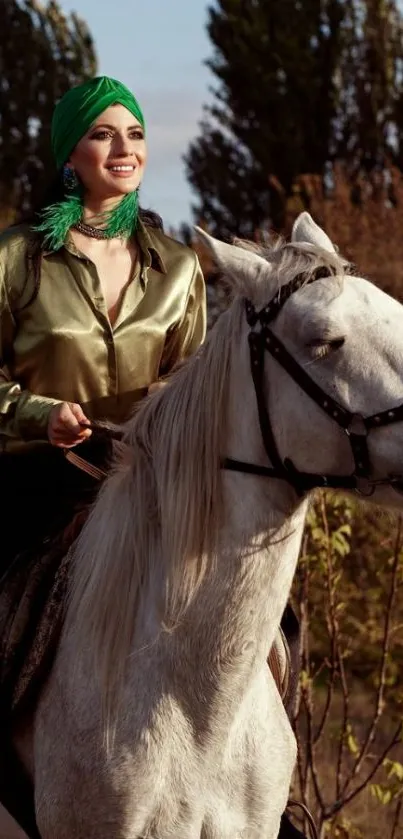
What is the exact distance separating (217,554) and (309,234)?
85cm

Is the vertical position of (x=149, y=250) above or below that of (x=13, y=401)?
above

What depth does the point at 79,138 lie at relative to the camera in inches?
157

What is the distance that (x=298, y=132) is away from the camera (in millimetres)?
24328

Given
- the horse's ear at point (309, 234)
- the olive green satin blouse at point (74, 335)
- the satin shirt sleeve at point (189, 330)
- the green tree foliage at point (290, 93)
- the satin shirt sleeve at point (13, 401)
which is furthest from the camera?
the green tree foliage at point (290, 93)

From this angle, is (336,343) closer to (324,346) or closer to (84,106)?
(324,346)

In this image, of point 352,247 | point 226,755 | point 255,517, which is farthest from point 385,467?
point 352,247

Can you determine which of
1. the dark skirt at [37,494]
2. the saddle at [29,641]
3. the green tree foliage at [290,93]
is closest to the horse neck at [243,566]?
the saddle at [29,641]

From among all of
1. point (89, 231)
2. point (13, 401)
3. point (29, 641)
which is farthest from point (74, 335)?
point (29, 641)

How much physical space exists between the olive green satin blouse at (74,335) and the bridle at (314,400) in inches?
25.8

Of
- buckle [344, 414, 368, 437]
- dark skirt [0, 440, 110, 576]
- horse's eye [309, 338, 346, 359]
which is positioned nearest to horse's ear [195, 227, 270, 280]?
horse's eye [309, 338, 346, 359]

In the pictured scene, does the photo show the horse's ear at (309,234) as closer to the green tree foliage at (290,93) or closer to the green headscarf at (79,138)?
the green headscarf at (79,138)

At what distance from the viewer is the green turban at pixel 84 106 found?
3959 millimetres

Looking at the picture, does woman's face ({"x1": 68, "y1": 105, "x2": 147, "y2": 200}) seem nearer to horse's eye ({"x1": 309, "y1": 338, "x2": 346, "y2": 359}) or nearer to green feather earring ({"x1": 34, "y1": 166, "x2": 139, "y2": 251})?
green feather earring ({"x1": 34, "y1": 166, "x2": 139, "y2": 251})

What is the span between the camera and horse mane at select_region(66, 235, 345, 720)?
3.33m
